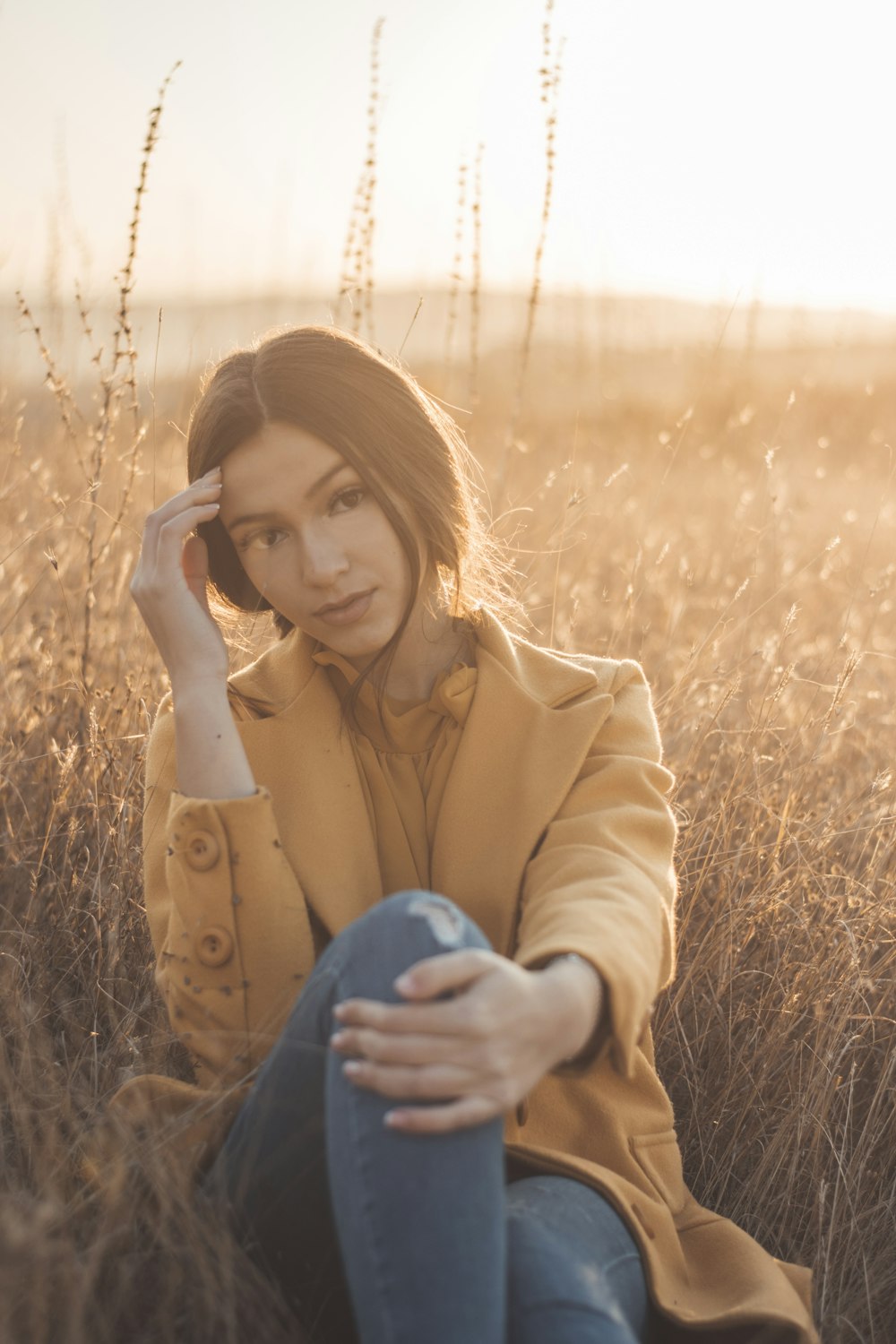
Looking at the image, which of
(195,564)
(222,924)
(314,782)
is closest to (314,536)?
(195,564)

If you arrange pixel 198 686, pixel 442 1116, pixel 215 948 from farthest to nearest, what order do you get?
pixel 198 686
pixel 215 948
pixel 442 1116

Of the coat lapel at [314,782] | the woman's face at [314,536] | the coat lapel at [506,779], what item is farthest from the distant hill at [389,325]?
the coat lapel at [506,779]

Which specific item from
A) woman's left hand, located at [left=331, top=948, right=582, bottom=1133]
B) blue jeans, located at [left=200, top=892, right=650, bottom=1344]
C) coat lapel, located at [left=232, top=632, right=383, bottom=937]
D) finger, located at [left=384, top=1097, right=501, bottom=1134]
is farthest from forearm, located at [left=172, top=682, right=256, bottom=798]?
finger, located at [left=384, top=1097, right=501, bottom=1134]

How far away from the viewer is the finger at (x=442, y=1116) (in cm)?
132

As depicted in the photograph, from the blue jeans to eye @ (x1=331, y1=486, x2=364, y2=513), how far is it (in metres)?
0.75

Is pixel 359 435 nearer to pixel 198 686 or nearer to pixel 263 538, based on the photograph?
pixel 263 538

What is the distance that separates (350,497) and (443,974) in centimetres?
90

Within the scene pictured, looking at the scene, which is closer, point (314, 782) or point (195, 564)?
point (314, 782)

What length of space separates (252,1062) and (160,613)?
2.48 ft

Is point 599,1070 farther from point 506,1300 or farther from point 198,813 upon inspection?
point 198,813

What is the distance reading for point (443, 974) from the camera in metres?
1.35

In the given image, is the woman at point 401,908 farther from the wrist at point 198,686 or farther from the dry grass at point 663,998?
the dry grass at point 663,998

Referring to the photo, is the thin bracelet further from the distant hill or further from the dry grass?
the distant hill

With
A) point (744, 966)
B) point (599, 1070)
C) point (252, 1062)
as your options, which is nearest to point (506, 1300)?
point (599, 1070)
